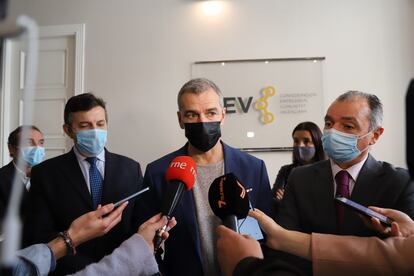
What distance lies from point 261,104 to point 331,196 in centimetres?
198

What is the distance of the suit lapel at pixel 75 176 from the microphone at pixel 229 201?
0.72 metres

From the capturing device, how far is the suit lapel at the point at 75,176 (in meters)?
1.55

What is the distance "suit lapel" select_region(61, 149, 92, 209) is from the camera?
1546mm

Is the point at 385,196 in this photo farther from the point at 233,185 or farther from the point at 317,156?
the point at 317,156

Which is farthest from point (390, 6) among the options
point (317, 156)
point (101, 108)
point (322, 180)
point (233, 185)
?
point (233, 185)

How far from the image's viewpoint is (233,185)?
40.5 inches

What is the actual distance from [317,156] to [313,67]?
1.04 m

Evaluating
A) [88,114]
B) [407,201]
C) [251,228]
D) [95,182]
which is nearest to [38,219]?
[95,182]

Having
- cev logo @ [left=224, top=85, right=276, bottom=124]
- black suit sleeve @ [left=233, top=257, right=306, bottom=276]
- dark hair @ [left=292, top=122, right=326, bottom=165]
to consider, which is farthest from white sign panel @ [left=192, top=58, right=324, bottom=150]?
black suit sleeve @ [left=233, top=257, right=306, bottom=276]

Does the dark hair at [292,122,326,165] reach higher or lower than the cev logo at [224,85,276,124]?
lower

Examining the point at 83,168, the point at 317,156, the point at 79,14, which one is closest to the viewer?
the point at 83,168

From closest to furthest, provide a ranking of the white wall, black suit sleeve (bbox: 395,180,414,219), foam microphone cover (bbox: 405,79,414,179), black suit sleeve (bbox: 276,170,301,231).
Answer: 1. foam microphone cover (bbox: 405,79,414,179)
2. black suit sleeve (bbox: 395,180,414,219)
3. black suit sleeve (bbox: 276,170,301,231)
4. the white wall

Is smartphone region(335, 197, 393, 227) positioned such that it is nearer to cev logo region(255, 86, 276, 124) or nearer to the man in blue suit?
the man in blue suit

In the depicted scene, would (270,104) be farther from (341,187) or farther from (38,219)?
(38,219)
